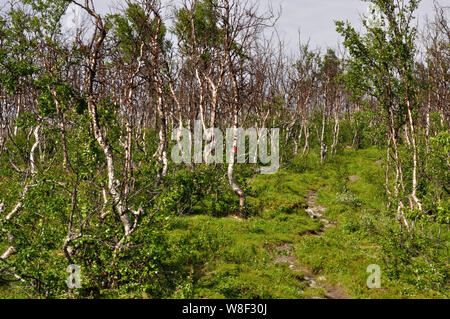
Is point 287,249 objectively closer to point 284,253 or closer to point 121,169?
point 284,253

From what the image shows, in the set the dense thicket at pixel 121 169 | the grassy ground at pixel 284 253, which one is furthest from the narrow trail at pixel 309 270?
the dense thicket at pixel 121 169

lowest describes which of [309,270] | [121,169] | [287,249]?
[309,270]

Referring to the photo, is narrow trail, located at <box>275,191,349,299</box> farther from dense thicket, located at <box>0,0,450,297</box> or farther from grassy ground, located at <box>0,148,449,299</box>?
dense thicket, located at <box>0,0,450,297</box>

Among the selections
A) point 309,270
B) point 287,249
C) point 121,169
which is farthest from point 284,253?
point 121,169

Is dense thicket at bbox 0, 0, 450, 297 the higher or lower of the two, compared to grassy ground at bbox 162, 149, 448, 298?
higher

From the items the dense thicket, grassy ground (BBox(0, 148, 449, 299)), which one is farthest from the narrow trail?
the dense thicket

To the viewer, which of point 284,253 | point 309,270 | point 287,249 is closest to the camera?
point 309,270

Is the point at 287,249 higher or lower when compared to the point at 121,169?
lower

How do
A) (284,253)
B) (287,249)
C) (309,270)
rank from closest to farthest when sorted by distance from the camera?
(309,270) → (284,253) → (287,249)

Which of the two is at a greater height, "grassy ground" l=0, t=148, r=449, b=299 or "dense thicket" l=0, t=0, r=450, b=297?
"dense thicket" l=0, t=0, r=450, b=297

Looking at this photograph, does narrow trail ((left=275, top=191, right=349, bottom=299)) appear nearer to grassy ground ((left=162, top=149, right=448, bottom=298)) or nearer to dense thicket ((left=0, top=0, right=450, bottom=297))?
grassy ground ((left=162, top=149, right=448, bottom=298))

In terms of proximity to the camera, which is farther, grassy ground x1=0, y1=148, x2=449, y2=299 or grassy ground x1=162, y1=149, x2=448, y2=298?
grassy ground x1=162, y1=149, x2=448, y2=298

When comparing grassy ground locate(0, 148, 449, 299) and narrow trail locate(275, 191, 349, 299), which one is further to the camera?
narrow trail locate(275, 191, 349, 299)

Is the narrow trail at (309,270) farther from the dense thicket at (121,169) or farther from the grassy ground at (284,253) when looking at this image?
the dense thicket at (121,169)
